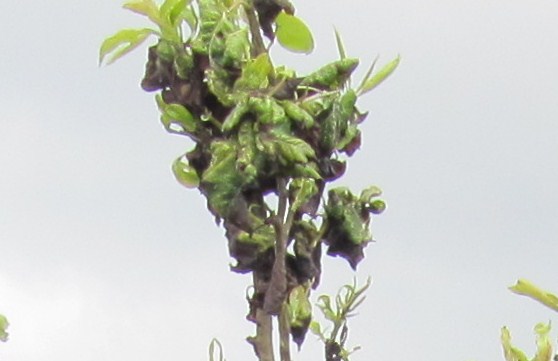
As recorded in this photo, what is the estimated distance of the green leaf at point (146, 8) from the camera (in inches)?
92.0

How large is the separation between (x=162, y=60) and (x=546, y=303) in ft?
2.94

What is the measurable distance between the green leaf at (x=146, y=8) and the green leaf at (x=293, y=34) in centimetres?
25

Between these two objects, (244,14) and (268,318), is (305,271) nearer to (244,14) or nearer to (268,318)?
(268,318)

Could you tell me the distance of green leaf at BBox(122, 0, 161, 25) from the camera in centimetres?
234

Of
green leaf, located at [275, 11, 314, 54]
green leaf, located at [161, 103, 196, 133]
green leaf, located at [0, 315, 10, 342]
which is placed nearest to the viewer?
green leaf, located at [161, 103, 196, 133]

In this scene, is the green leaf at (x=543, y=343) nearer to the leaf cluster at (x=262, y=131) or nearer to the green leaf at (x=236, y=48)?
the leaf cluster at (x=262, y=131)

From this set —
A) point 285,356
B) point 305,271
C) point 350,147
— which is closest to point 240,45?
point 350,147

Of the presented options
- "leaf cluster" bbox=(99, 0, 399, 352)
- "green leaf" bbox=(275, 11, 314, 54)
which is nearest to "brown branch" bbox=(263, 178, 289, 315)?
"leaf cluster" bbox=(99, 0, 399, 352)

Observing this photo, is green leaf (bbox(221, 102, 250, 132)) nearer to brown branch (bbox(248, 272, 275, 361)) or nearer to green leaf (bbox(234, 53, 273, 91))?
green leaf (bbox(234, 53, 273, 91))

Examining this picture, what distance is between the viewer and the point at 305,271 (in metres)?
Answer: 2.20

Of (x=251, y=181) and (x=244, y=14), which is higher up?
(x=244, y=14)

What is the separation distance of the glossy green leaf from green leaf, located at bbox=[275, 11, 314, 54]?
0.64 metres

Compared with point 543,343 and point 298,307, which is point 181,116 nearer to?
point 298,307

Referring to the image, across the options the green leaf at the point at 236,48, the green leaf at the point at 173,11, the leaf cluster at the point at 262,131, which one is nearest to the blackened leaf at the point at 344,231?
the leaf cluster at the point at 262,131
